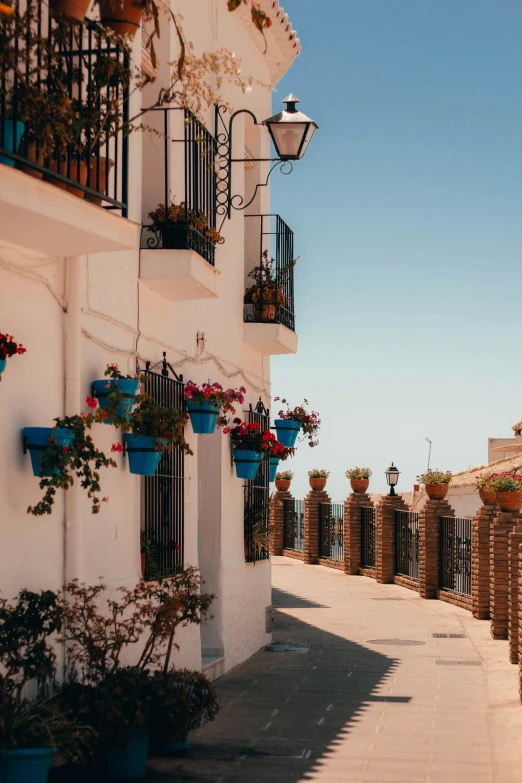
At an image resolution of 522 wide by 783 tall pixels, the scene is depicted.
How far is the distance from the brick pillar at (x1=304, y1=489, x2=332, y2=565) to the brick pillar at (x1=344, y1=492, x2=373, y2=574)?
2018 mm

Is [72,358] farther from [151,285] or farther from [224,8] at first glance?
[224,8]

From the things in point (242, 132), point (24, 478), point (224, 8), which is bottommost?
point (24, 478)

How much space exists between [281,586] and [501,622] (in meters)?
7.49

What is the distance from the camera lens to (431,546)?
65.2 ft

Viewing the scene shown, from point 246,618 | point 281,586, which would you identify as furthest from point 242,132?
point 281,586

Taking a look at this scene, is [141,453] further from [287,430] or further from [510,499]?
[510,499]

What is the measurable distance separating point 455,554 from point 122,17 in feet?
45.9

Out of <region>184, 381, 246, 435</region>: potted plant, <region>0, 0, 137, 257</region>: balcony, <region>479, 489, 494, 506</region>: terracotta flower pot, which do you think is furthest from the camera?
<region>479, 489, 494, 506</region>: terracotta flower pot

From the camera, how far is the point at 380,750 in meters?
8.38

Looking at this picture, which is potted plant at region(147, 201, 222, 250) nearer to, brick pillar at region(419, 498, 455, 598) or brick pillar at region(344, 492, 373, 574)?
brick pillar at region(419, 498, 455, 598)

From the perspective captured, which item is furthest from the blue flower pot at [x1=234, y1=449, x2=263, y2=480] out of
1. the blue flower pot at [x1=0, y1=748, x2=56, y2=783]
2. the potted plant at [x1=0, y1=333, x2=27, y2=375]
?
the blue flower pot at [x1=0, y1=748, x2=56, y2=783]

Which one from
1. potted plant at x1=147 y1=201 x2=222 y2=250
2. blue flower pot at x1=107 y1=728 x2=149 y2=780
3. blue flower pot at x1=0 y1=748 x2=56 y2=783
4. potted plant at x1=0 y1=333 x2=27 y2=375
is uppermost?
potted plant at x1=147 y1=201 x2=222 y2=250

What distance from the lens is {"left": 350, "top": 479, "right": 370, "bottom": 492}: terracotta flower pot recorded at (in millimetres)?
24892

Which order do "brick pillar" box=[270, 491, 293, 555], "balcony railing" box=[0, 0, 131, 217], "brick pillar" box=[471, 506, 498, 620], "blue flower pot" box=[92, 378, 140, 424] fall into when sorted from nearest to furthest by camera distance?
"balcony railing" box=[0, 0, 131, 217]
"blue flower pot" box=[92, 378, 140, 424]
"brick pillar" box=[471, 506, 498, 620]
"brick pillar" box=[270, 491, 293, 555]
